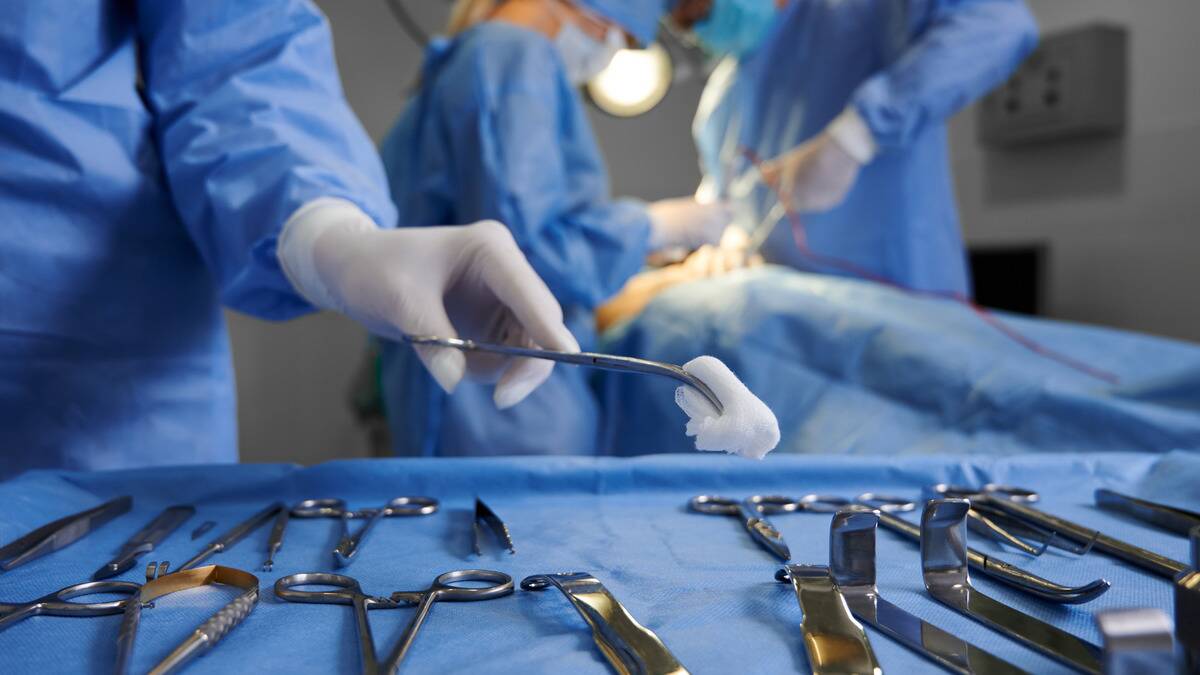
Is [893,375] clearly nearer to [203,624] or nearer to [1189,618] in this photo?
[1189,618]

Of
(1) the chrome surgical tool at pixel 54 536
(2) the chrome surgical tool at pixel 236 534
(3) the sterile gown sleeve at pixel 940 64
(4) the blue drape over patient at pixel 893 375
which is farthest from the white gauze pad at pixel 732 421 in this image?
(3) the sterile gown sleeve at pixel 940 64

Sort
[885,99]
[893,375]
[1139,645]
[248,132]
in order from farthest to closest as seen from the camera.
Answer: [885,99] → [893,375] → [248,132] → [1139,645]

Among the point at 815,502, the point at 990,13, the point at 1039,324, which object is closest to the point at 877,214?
the point at 990,13

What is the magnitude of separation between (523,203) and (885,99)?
0.84 meters

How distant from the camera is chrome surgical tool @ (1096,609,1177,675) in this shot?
36cm

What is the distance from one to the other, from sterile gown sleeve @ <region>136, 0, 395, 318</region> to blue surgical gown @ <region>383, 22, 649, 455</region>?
536 millimetres

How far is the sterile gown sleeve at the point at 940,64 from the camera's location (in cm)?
192

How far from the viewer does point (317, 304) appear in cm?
98

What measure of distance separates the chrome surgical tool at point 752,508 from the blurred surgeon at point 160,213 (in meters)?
0.19

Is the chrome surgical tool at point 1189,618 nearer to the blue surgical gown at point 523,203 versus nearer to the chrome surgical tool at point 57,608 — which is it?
the chrome surgical tool at point 57,608

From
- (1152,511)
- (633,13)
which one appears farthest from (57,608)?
(633,13)

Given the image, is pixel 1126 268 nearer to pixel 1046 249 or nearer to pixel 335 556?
pixel 1046 249

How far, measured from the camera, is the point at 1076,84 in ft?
9.02

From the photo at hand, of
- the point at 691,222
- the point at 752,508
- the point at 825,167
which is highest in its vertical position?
the point at 825,167
